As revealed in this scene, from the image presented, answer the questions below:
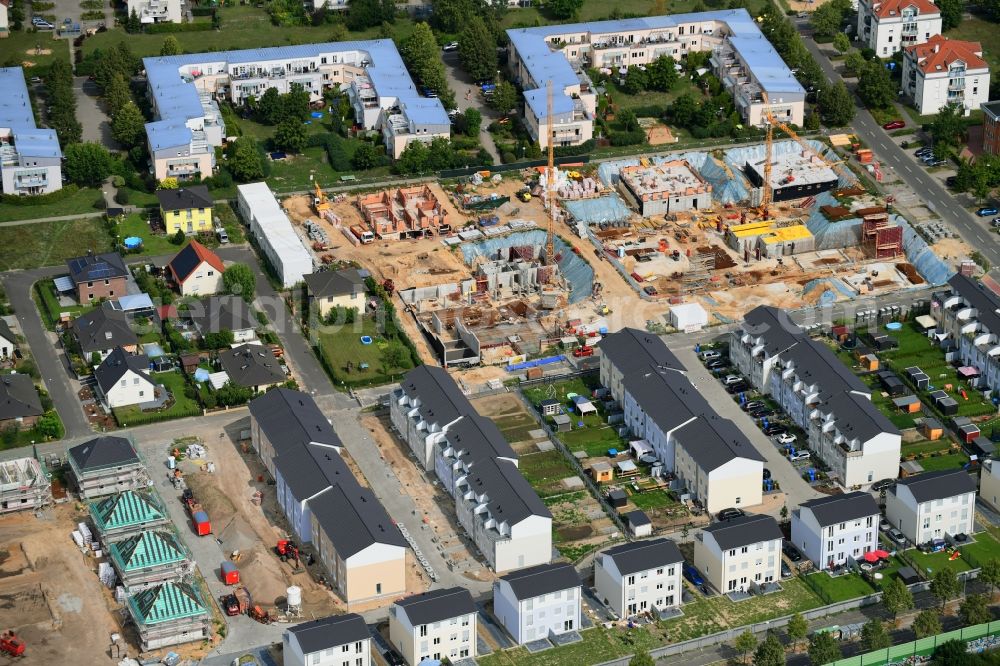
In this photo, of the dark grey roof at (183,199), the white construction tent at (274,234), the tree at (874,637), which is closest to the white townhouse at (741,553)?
the tree at (874,637)

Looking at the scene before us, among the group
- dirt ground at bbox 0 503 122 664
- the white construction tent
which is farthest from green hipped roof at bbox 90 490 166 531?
the white construction tent

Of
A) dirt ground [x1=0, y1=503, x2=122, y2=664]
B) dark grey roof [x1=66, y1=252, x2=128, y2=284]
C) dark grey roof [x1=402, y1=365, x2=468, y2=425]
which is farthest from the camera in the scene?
dark grey roof [x1=66, y1=252, x2=128, y2=284]

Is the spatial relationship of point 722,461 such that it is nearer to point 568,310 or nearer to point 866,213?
point 568,310

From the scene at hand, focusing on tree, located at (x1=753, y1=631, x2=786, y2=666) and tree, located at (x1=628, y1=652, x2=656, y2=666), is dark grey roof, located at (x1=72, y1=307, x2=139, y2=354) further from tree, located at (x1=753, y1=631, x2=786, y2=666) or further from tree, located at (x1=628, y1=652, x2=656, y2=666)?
tree, located at (x1=753, y1=631, x2=786, y2=666)

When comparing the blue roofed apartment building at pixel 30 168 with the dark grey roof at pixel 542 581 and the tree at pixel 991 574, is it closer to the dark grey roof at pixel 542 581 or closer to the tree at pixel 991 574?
the dark grey roof at pixel 542 581

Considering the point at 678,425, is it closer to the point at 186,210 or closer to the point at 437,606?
the point at 437,606

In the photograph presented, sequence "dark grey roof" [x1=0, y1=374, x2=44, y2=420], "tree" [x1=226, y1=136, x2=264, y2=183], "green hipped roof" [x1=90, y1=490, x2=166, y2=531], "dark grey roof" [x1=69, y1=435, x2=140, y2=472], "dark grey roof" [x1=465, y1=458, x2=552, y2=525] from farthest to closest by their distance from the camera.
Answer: "tree" [x1=226, y1=136, x2=264, y2=183]
"dark grey roof" [x1=0, y1=374, x2=44, y2=420]
"dark grey roof" [x1=69, y1=435, x2=140, y2=472]
"green hipped roof" [x1=90, y1=490, x2=166, y2=531]
"dark grey roof" [x1=465, y1=458, x2=552, y2=525]

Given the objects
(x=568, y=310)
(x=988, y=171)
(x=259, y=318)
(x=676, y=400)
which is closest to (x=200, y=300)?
(x=259, y=318)
